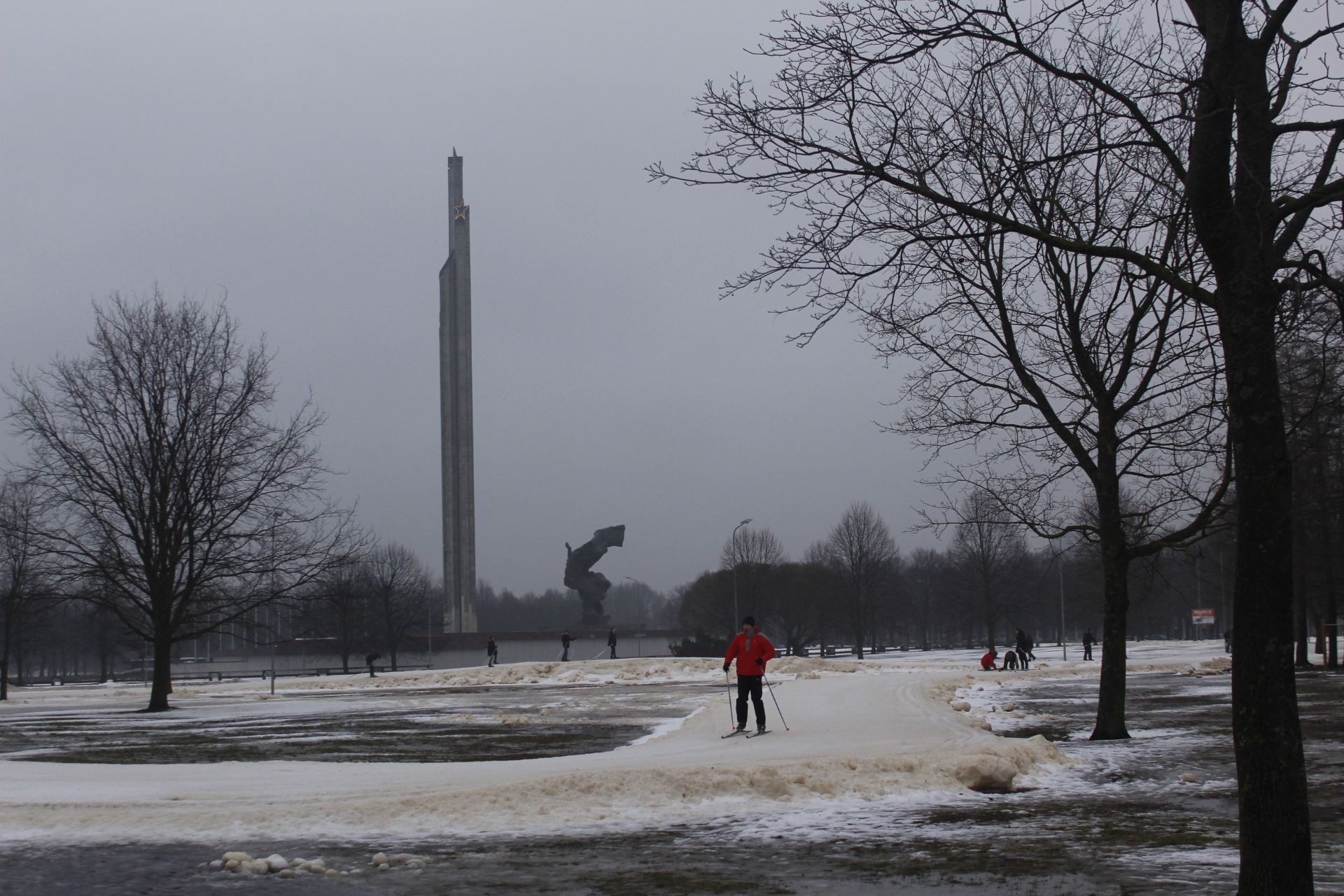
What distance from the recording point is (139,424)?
32.2 metres

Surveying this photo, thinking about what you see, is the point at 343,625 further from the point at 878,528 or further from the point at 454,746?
the point at 454,746

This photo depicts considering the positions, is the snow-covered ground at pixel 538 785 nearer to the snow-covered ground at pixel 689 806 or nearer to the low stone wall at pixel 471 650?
the snow-covered ground at pixel 689 806

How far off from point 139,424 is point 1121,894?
3065 cm

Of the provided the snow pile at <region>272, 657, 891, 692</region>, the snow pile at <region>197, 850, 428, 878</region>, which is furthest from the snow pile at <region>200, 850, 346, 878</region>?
the snow pile at <region>272, 657, 891, 692</region>

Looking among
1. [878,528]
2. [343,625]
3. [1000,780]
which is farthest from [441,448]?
[1000,780]

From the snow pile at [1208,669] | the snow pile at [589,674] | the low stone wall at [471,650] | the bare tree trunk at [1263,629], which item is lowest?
the low stone wall at [471,650]

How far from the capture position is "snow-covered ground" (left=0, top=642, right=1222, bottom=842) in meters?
10.0

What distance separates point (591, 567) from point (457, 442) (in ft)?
42.4

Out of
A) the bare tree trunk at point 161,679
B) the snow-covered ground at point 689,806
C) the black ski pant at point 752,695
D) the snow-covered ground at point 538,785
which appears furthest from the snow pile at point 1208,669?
the bare tree trunk at point 161,679

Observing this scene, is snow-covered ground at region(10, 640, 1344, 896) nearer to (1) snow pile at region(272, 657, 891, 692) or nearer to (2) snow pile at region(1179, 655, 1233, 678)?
(2) snow pile at region(1179, 655, 1233, 678)

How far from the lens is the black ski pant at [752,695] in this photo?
16.6 meters

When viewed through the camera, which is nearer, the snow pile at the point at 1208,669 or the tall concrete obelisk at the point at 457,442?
the snow pile at the point at 1208,669

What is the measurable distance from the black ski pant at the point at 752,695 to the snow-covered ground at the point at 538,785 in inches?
17.9

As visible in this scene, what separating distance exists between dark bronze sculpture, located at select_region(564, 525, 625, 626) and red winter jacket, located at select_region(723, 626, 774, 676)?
207ft
